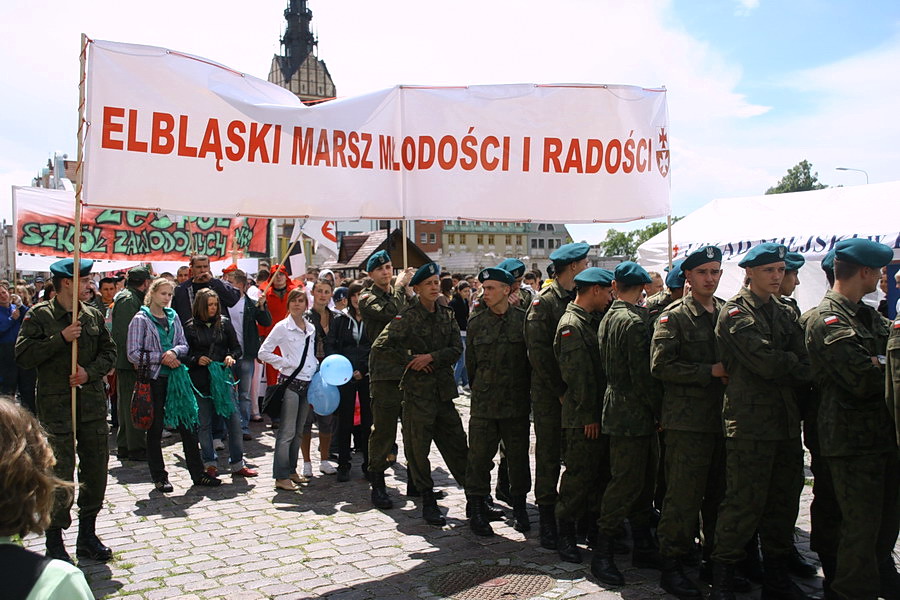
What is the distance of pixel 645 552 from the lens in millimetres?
5355

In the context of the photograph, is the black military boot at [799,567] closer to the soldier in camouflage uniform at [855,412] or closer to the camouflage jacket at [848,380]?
the soldier in camouflage uniform at [855,412]

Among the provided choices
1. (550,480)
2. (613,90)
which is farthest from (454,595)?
(613,90)

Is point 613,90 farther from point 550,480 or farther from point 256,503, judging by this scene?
point 256,503

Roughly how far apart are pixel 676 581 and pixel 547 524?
1.25 metres

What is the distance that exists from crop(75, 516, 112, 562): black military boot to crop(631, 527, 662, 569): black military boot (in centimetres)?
373

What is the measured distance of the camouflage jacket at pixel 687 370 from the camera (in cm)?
482

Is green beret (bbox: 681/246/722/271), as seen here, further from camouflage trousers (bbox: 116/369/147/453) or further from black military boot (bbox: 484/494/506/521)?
camouflage trousers (bbox: 116/369/147/453)

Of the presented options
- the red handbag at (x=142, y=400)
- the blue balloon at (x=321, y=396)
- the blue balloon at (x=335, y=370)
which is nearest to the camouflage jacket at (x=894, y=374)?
the blue balloon at (x=335, y=370)

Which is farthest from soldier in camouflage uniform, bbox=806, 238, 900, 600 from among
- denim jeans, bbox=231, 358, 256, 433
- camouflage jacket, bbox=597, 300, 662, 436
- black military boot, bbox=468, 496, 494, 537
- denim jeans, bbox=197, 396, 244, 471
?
denim jeans, bbox=231, 358, 256, 433

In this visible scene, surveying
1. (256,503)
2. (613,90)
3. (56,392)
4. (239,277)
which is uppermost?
(613,90)

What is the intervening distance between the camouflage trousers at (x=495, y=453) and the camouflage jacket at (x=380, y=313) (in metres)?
1.19

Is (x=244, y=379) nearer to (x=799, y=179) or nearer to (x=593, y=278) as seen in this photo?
(x=593, y=278)

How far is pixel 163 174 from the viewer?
568 centimetres

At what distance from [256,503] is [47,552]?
205 centimetres
